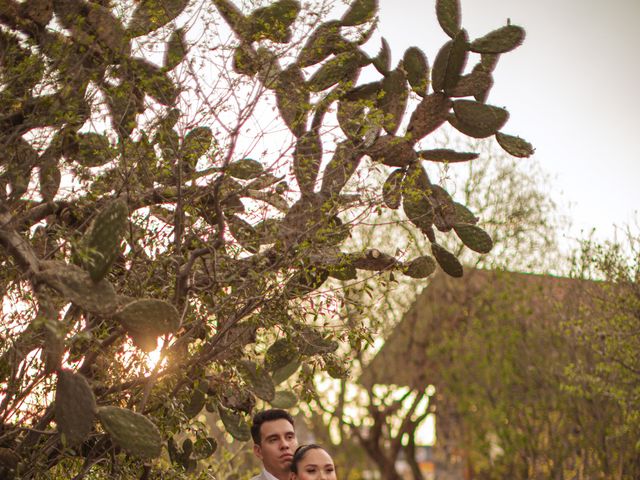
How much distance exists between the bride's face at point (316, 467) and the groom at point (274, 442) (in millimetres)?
486

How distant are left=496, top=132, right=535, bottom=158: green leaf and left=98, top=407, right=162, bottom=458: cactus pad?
268 centimetres

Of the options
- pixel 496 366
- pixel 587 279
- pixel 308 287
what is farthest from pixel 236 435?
pixel 496 366

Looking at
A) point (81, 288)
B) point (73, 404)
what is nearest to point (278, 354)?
point (73, 404)

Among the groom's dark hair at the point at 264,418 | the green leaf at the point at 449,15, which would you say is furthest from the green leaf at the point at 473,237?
the groom's dark hair at the point at 264,418

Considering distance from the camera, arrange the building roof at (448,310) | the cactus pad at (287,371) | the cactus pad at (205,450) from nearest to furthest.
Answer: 1. the cactus pad at (205,450)
2. the cactus pad at (287,371)
3. the building roof at (448,310)

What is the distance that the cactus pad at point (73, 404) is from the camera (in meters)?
3.48

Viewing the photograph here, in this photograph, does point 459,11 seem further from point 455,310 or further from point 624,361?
point 455,310

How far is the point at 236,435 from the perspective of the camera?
17.0 feet

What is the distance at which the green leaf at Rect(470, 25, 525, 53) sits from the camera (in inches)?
199

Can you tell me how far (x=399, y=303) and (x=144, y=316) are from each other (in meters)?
15.0

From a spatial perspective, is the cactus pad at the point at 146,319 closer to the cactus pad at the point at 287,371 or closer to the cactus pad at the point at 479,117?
the cactus pad at the point at 479,117

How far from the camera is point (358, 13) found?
15.6 ft

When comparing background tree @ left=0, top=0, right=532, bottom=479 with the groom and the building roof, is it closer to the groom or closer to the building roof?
the groom

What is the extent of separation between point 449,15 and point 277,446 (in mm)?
2692
